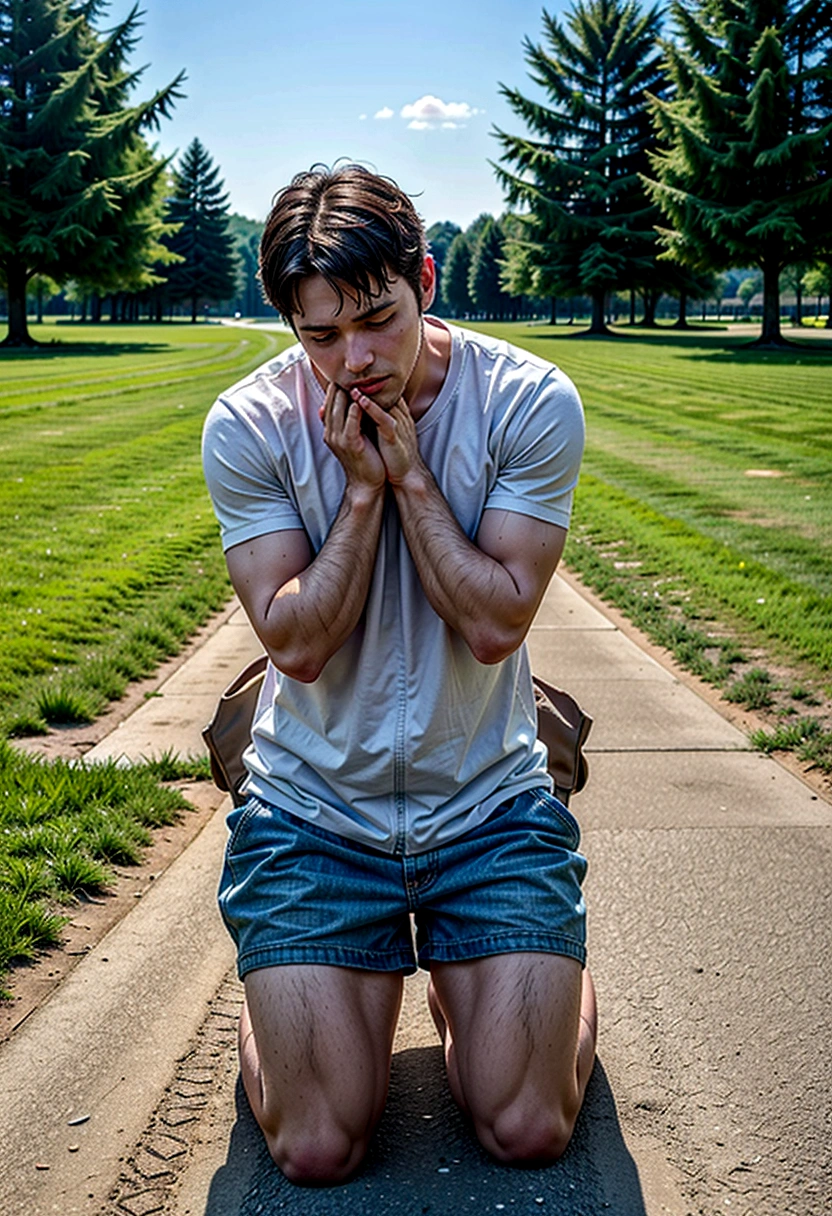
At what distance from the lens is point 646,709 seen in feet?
17.6

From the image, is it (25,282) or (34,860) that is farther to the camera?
(25,282)

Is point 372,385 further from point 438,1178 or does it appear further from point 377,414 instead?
point 438,1178

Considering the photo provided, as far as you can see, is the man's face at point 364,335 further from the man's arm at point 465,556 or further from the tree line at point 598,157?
the tree line at point 598,157

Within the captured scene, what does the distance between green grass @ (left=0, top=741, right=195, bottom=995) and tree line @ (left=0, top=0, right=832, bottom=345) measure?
30115 millimetres

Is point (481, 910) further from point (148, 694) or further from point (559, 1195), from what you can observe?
point (148, 694)

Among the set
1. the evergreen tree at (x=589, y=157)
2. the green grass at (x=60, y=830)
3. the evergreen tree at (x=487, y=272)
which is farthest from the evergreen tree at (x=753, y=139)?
the evergreen tree at (x=487, y=272)

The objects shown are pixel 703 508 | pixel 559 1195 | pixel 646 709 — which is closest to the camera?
pixel 559 1195

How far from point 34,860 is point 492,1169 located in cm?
180

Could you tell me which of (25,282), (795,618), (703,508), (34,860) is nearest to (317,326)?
(34,860)

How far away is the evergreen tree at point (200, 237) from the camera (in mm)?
80688

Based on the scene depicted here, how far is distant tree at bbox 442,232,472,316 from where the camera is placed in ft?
360

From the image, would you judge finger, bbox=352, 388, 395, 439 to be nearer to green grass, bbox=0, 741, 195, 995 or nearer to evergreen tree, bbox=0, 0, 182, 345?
green grass, bbox=0, 741, 195, 995

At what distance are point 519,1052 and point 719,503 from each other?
27.4 feet

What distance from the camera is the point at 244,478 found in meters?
2.70
